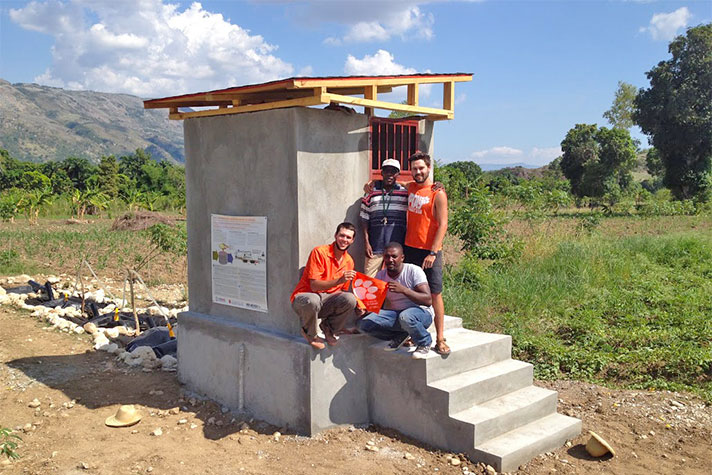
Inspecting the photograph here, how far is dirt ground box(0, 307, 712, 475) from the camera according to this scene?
14.7 feet

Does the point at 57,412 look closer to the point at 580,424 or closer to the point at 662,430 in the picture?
the point at 580,424

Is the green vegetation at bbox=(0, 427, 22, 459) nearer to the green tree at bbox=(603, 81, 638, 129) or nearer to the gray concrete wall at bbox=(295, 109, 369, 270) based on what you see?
the gray concrete wall at bbox=(295, 109, 369, 270)

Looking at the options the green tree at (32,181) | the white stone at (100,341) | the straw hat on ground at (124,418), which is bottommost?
the straw hat on ground at (124,418)

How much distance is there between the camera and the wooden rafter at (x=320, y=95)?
4688 mm

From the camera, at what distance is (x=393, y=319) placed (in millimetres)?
4941

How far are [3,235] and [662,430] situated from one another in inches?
692

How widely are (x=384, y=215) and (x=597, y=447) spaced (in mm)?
2526

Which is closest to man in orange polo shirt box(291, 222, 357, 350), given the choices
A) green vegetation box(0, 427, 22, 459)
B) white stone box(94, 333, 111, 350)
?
green vegetation box(0, 427, 22, 459)

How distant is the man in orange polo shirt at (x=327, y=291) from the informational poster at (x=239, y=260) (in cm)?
63

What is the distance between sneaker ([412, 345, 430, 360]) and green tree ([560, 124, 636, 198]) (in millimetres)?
31655

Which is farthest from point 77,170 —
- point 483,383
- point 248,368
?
point 483,383

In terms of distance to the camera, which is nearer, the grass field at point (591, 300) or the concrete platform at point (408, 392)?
the concrete platform at point (408, 392)

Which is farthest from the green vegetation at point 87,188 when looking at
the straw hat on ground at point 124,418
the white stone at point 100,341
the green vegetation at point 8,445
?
the green vegetation at point 8,445

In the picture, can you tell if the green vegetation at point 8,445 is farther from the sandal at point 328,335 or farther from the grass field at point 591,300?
the grass field at point 591,300
